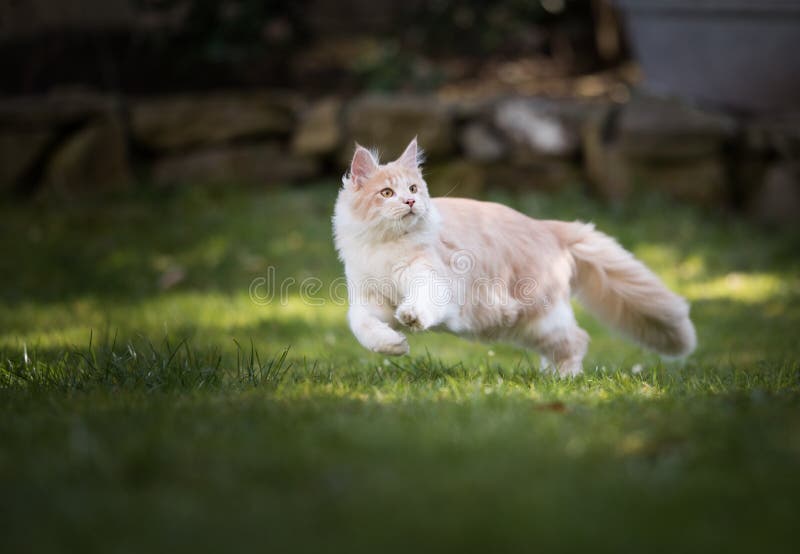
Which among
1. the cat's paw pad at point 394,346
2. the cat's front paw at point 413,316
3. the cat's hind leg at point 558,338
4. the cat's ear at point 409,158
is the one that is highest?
the cat's ear at point 409,158

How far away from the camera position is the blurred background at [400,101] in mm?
9461

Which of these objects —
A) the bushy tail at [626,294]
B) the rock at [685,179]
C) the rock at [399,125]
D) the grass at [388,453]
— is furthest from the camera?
the rock at [399,125]

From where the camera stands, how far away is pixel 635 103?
960cm

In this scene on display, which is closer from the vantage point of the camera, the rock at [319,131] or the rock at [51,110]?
the rock at [51,110]

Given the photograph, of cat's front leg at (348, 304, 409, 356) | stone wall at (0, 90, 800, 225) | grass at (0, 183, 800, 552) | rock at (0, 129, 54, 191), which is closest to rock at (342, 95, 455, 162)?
stone wall at (0, 90, 800, 225)

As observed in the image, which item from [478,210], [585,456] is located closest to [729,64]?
[478,210]

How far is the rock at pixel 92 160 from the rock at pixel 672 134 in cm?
545

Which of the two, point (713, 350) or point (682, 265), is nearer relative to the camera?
point (713, 350)

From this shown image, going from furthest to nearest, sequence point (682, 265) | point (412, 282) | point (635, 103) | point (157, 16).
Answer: point (157, 16)
point (635, 103)
point (682, 265)
point (412, 282)

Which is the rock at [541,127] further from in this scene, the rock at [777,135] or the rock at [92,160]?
the rock at [92,160]

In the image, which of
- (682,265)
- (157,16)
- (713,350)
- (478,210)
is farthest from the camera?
(157,16)

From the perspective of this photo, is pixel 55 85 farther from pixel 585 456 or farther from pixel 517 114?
pixel 585 456

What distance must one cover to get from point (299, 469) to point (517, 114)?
311 inches

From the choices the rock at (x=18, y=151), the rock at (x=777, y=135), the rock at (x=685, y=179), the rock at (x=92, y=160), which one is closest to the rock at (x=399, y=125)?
the rock at (x=685, y=179)
